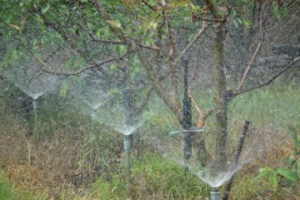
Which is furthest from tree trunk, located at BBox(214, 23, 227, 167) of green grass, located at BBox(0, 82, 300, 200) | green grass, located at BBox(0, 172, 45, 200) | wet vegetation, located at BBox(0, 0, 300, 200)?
green grass, located at BBox(0, 172, 45, 200)

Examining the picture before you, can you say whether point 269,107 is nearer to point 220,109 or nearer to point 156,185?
point 220,109

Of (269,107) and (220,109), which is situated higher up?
(220,109)

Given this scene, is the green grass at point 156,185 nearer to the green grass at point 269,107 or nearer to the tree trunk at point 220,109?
the tree trunk at point 220,109

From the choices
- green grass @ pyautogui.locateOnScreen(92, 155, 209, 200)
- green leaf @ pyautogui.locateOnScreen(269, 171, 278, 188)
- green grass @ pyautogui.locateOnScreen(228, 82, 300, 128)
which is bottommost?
green grass @ pyautogui.locateOnScreen(228, 82, 300, 128)

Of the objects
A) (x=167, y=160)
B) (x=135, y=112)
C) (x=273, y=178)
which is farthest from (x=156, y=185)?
(x=135, y=112)

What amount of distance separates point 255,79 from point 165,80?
2.68 metres

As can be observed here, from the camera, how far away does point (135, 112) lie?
4.99 meters

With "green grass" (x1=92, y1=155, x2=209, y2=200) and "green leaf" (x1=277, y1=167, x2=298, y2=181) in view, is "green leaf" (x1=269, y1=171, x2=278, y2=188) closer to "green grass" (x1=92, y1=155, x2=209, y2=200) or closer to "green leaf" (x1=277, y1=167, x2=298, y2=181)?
"green leaf" (x1=277, y1=167, x2=298, y2=181)

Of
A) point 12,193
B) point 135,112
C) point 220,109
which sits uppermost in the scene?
point 220,109

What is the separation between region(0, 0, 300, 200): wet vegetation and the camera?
3.88 meters

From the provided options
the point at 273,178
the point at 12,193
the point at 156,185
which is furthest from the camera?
the point at 156,185

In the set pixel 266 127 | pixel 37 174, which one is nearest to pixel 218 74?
pixel 266 127

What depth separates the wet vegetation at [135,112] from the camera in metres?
3.88

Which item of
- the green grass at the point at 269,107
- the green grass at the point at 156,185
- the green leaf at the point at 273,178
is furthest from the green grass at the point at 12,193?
the green grass at the point at 269,107
